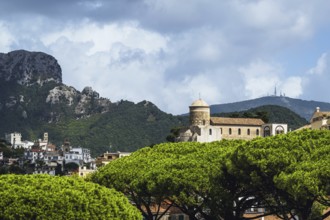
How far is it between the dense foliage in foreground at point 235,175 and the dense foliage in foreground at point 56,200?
966 cm

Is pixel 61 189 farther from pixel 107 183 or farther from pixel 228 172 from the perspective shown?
pixel 107 183

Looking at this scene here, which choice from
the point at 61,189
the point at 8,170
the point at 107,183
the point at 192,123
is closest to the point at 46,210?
the point at 61,189

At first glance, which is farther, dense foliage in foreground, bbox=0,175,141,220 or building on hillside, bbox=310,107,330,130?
building on hillside, bbox=310,107,330,130

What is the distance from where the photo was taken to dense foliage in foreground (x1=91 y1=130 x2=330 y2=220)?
133 ft

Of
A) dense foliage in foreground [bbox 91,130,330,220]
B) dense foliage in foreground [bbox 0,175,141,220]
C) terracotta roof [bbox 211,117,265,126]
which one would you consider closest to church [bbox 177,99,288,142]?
terracotta roof [bbox 211,117,265,126]

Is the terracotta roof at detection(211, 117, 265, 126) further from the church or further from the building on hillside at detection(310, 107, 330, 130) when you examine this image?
the building on hillside at detection(310, 107, 330, 130)

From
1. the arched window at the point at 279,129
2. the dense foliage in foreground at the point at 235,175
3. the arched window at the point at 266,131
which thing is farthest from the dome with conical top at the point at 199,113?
the dense foliage in foreground at the point at 235,175

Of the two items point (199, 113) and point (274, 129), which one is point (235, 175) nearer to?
point (274, 129)

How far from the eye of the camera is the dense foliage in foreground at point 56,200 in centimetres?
3425

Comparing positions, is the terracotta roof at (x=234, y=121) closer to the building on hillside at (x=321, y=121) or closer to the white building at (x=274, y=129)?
the white building at (x=274, y=129)

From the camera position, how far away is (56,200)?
114 feet

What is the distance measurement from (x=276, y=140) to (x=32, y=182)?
16.1m

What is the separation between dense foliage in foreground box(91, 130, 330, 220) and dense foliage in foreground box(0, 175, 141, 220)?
9.66 m

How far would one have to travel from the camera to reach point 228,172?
4662cm
